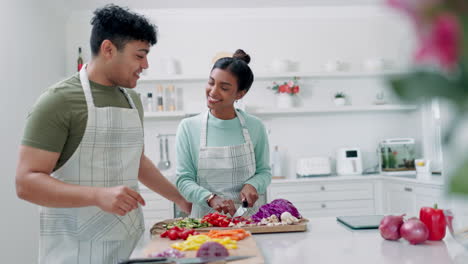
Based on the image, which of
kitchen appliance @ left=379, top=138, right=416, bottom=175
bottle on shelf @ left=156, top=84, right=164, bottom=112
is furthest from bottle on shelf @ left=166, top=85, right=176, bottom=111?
kitchen appliance @ left=379, top=138, right=416, bottom=175

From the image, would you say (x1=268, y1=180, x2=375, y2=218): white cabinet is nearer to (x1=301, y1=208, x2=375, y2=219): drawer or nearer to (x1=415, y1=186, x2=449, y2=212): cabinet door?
(x1=301, y1=208, x2=375, y2=219): drawer

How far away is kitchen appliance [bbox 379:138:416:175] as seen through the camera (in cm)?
446

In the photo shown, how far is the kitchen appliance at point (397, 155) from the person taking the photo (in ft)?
14.6

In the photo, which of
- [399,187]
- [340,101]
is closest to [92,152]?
[399,187]

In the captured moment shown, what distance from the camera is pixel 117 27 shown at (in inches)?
59.1

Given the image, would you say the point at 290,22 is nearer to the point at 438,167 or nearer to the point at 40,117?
the point at 438,167

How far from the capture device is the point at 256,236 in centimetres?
154

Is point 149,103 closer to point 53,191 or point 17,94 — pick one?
point 17,94

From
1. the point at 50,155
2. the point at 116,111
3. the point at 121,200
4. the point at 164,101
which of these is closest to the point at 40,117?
the point at 50,155

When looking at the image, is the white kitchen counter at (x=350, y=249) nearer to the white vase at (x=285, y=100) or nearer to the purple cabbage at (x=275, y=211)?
the purple cabbage at (x=275, y=211)

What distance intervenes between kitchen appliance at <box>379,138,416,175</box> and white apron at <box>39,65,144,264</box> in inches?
139

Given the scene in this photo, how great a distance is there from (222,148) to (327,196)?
2.34m

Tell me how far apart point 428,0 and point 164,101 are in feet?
14.7

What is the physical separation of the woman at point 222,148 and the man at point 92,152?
17.9 inches
